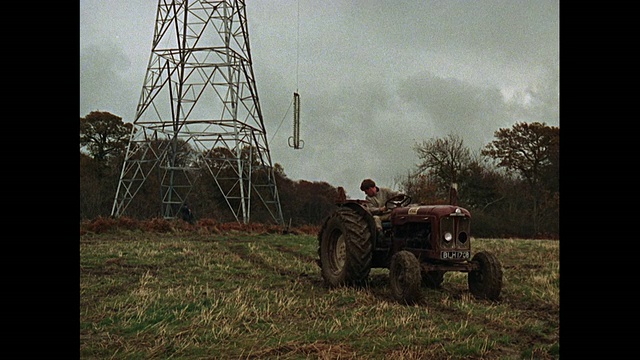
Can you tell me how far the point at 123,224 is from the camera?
67.9 feet

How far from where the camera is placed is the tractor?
24.3 ft

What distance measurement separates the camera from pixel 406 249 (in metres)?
8.13

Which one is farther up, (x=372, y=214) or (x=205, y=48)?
(x=205, y=48)

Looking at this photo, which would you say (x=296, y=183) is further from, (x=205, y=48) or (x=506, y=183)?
(x=205, y=48)

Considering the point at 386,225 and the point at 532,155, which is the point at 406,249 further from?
the point at 532,155

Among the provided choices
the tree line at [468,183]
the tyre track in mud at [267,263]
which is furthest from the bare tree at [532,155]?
the tyre track in mud at [267,263]

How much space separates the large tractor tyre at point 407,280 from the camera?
702cm

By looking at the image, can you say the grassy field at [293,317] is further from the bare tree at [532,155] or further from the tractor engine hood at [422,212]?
the bare tree at [532,155]

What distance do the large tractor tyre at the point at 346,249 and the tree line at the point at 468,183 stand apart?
22402mm

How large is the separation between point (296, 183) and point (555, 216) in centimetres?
2692

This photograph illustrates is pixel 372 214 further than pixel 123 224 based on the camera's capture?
No

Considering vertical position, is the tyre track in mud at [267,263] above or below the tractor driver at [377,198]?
below
